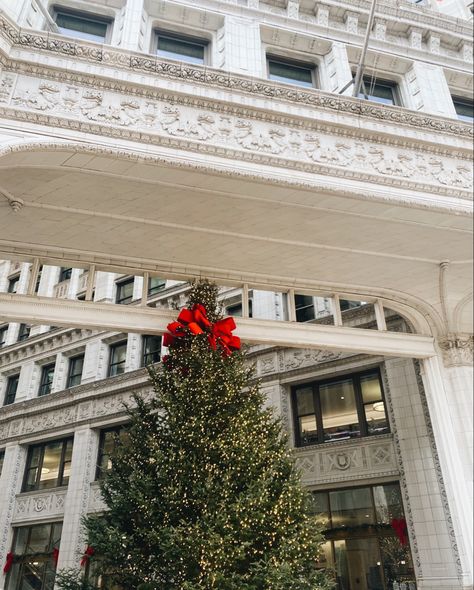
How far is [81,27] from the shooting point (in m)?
9.02

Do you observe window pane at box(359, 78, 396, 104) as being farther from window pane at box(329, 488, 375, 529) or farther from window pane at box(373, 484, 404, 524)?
window pane at box(329, 488, 375, 529)

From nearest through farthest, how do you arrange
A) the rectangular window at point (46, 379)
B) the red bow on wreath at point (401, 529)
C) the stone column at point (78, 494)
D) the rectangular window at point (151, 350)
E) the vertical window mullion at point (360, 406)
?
the red bow on wreath at point (401, 529) → the vertical window mullion at point (360, 406) → the stone column at point (78, 494) → the rectangular window at point (151, 350) → the rectangular window at point (46, 379)

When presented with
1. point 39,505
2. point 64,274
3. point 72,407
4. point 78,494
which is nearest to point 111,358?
point 72,407

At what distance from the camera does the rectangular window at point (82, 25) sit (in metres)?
8.86

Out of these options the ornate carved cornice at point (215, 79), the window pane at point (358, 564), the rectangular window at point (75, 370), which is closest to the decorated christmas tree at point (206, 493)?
the ornate carved cornice at point (215, 79)

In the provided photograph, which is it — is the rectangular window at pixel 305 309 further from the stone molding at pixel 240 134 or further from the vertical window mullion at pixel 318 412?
the stone molding at pixel 240 134

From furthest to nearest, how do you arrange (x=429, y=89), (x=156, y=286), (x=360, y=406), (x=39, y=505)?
(x=156, y=286) → (x=39, y=505) → (x=360, y=406) → (x=429, y=89)

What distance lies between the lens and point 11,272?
21891mm

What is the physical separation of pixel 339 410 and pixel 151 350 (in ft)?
24.4

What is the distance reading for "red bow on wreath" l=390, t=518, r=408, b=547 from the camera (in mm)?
11367

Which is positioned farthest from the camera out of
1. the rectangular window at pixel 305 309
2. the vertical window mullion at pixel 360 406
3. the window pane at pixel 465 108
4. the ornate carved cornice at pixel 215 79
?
the rectangular window at pixel 305 309

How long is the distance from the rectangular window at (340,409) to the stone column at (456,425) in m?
2.88

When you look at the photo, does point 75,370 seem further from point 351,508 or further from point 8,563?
point 351,508

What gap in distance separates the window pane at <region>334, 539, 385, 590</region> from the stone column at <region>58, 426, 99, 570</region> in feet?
26.0
